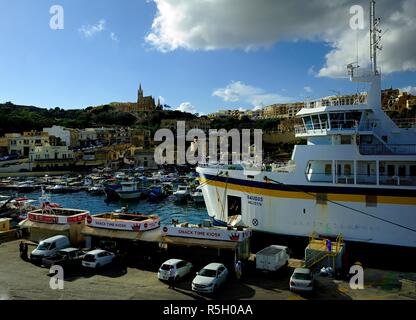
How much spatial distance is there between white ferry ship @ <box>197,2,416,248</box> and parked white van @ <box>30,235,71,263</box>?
9.59 metres

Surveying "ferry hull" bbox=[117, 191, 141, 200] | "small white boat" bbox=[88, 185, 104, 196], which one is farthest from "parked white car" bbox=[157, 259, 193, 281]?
"small white boat" bbox=[88, 185, 104, 196]

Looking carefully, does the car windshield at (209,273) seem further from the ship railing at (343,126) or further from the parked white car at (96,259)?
the ship railing at (343,126)

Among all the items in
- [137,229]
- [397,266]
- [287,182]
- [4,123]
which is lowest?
[397,266]

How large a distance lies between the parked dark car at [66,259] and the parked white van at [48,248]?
1.93 feet

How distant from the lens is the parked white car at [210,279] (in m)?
13.2

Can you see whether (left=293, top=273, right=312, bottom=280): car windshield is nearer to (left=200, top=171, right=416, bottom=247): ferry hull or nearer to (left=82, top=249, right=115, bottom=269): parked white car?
(left=200, top=171, right=416, bottom=247): ferry hull

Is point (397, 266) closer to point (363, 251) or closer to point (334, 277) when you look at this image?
point (363, 251)

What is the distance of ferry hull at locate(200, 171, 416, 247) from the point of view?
56.5 feet

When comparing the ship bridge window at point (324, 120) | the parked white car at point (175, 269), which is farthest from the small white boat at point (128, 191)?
the parked white car at point (175, 269)

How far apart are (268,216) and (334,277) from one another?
5543 millimetres

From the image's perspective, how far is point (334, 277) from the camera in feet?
49.4

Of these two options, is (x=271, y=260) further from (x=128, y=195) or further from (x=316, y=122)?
(x=128, y=195)

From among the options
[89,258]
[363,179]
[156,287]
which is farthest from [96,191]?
[363,179]
